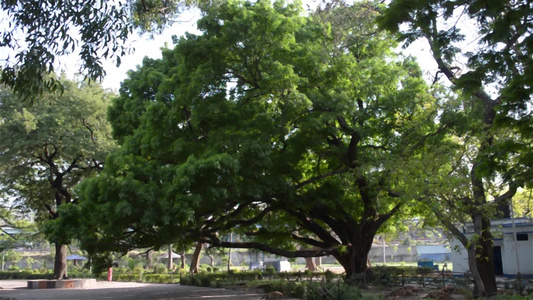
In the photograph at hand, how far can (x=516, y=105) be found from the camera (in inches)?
258

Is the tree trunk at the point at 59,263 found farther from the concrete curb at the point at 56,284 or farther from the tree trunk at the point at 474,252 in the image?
the tree trunk at the point at 474,252

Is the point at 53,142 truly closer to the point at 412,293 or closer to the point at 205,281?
the point at 205,281

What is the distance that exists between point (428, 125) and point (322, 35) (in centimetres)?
450

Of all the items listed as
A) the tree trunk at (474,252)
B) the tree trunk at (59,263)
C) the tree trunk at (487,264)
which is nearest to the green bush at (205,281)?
the tree trunk at (59,263)

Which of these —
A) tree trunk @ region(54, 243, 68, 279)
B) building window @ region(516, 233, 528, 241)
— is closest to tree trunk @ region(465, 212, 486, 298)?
building window @ region(516, 233, 528, 241)

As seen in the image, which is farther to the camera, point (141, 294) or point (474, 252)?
point (141, 294)

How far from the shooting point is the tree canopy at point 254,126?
533 inches

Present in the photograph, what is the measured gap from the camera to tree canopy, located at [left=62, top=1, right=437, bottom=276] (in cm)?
1355

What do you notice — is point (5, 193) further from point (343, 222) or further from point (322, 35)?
point (322, 35)

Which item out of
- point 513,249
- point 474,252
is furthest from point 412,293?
point 513,249

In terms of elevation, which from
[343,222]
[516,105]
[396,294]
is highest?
[516,105]

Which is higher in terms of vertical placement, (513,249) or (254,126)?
(254,126)

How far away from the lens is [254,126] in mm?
14906

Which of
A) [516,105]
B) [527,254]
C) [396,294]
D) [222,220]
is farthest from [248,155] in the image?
[527,254]
